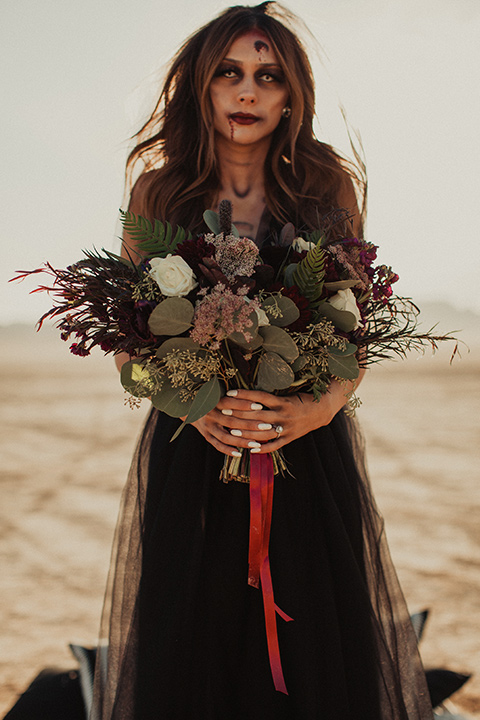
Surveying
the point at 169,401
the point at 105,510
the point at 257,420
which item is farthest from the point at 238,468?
the point at 105,510

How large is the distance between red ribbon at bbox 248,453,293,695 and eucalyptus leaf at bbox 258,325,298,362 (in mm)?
362

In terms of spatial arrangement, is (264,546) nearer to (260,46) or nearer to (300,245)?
(300,245)

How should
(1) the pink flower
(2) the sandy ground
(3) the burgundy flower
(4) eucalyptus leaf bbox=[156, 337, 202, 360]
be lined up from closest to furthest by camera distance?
(1) the pink flower < (4) eucalyptus leaf bbox=[156, 337, 202, 360] < (3) the burgundy flower < (2) the sandy ground

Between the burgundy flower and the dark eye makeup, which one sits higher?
the dark eye makeup

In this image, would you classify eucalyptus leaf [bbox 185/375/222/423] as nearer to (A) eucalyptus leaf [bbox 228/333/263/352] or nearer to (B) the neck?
(A) eucalyptus leaf [bbox 228/333/263/352]

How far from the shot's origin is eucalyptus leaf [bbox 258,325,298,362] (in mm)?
1395

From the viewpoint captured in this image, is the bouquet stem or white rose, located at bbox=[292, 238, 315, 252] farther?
the bouquet stem


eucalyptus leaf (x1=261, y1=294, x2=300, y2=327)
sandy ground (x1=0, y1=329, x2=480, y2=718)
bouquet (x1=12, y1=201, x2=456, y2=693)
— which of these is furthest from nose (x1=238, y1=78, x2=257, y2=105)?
sandy ground (x1=0, y1=329, x2=480, y2=718)

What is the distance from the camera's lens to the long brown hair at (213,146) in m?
2.15

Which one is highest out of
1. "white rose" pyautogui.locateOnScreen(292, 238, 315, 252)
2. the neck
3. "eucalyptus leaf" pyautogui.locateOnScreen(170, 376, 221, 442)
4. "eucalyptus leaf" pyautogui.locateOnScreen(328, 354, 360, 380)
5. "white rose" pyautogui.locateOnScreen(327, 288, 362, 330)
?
the neck

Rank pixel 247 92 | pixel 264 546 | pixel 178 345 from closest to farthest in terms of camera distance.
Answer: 1. pixel 178 345
2. pixel 264 546
3. pixel 247 92

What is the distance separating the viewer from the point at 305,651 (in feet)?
5.56

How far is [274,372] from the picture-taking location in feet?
4.77

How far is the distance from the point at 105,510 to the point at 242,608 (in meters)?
3.75
